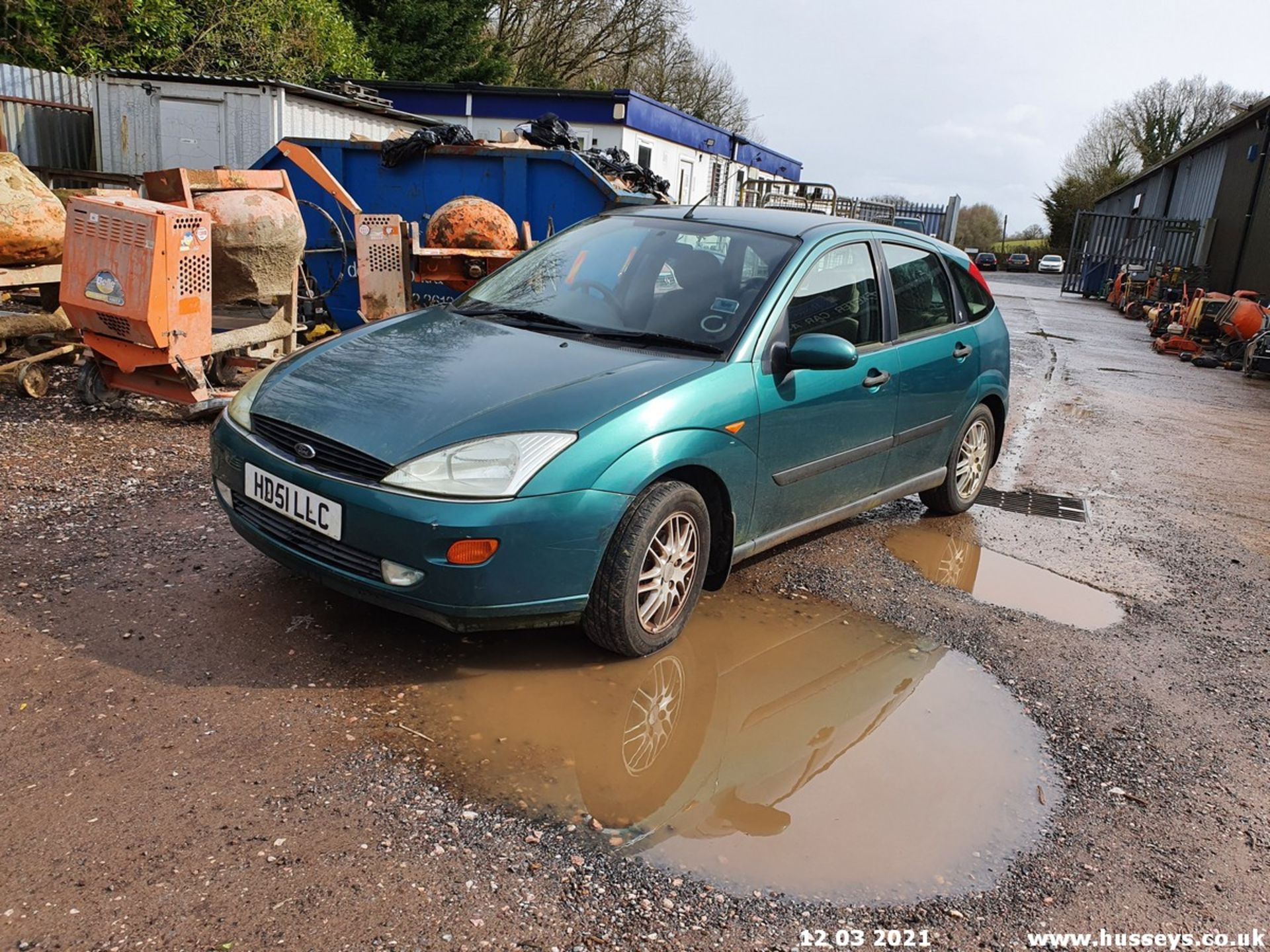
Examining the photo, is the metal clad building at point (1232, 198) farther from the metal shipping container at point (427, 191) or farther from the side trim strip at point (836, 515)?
the side trim strip at point (836, 515)

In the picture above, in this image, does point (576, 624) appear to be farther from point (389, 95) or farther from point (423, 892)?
point (389, 95)

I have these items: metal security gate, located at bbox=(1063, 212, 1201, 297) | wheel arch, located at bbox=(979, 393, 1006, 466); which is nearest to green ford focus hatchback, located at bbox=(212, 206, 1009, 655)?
wheel arch, located at bbox=(979, 393, 1006, 466)

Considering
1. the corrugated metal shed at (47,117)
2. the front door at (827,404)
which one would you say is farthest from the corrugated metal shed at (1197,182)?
the front door at (827,404)

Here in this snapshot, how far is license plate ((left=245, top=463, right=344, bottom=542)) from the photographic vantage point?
334 centimetres

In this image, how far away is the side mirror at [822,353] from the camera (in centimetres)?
405

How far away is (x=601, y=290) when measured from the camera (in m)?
4.47

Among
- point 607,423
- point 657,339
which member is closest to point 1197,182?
point 657,339

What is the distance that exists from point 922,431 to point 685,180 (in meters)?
24.6

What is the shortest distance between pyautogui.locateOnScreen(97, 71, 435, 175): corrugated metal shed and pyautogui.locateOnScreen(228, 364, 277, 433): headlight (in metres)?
10.5

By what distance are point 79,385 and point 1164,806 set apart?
6744 mm

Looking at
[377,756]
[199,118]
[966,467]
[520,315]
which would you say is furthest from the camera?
[199,118]

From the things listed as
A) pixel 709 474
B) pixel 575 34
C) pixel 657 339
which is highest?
pixel 575 34

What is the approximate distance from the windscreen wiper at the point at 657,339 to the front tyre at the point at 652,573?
631 millimetres

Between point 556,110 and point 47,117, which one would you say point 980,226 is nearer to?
point 556,110
